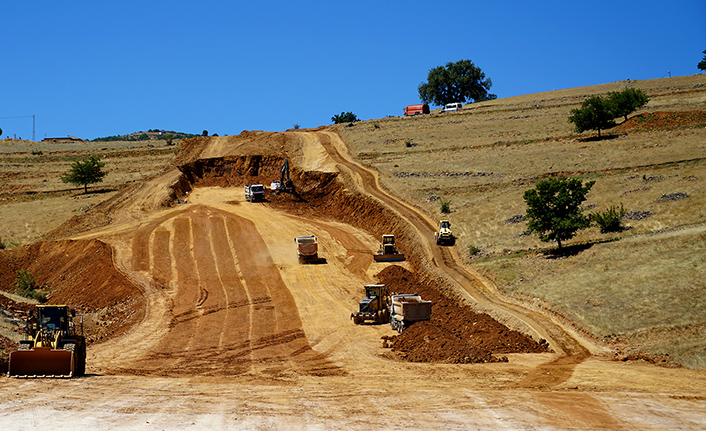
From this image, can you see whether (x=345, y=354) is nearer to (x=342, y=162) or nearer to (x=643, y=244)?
(x=643, y=244)

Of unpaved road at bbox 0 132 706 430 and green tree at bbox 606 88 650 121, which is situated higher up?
green tree at bbox 606 88 650 121

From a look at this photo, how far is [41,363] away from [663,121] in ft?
244

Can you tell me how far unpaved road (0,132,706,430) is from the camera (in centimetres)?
1612

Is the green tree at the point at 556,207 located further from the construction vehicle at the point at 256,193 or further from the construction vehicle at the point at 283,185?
the construction vehicle at the point at 256,193

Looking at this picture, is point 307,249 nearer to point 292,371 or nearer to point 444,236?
point 444,236

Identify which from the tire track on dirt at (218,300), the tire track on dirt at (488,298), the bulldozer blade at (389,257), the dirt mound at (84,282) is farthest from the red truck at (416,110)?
the dirt mound at (84,282)

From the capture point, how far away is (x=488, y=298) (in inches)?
1436

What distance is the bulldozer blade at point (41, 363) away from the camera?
803 inches

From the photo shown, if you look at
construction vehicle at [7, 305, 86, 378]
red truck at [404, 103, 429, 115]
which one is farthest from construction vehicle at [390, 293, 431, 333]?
red truck at [404, 103, 429, 115]

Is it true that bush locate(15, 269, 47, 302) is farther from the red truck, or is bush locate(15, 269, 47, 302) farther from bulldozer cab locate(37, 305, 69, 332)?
the red truck

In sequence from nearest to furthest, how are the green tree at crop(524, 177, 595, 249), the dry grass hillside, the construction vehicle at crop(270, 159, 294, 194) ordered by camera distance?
the dry grass hillside
the green tree at crop(524, 177, 595, 249)
the construction vehicle at crop(270, 159, 294, 194)

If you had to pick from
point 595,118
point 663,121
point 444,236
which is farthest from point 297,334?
point 663,121

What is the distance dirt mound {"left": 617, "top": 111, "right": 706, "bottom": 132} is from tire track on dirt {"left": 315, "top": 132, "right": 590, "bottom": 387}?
33.4 metres

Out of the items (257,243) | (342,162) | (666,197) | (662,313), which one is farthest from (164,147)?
(662,313)
